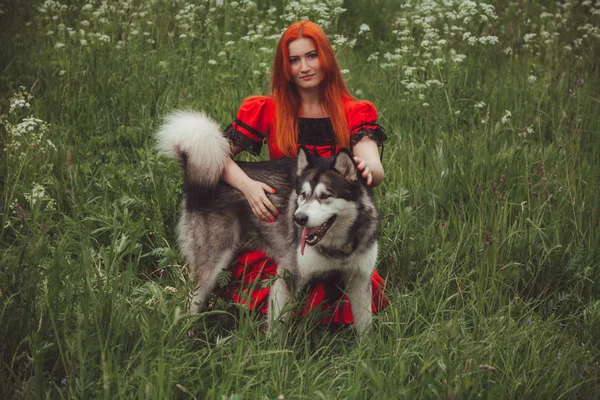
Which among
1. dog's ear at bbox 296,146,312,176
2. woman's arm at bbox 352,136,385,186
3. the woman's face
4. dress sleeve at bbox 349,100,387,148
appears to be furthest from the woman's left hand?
the woman's face

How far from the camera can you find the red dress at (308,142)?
10.8 feet

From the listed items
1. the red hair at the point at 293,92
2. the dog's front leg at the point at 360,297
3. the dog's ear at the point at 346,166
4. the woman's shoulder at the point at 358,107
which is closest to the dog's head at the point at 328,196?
the dog's ear at the point at 346,166

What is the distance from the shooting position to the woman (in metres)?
3.25

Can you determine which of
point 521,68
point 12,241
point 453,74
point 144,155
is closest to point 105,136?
point 144,155

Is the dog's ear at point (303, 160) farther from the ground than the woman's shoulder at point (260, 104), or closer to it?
closer to it

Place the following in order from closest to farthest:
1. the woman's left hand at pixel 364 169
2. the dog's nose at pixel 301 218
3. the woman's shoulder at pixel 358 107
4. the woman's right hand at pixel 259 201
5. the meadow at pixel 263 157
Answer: the meadow at pixel 263 157 → the dog's nose at pixel 301 218 → the woman's left hand at pixel 364 169 → the woman's right hand at pixel 259 201 → the woman's shoulder at pixel 358 107

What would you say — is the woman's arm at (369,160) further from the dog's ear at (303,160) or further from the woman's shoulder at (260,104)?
the woman's shoulder at (260,104)

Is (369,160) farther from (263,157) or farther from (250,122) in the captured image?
(263,157)

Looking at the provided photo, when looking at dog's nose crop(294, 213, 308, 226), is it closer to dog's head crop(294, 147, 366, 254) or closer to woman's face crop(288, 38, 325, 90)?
dog's head crop(294, 147, 366, 254)

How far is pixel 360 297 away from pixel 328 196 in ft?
2.06

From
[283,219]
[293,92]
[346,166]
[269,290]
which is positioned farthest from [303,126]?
[269,290]

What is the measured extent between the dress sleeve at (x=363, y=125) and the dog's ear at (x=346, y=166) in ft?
1.75

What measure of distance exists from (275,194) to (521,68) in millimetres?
3728

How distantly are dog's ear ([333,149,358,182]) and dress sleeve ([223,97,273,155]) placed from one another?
804 millimetres
